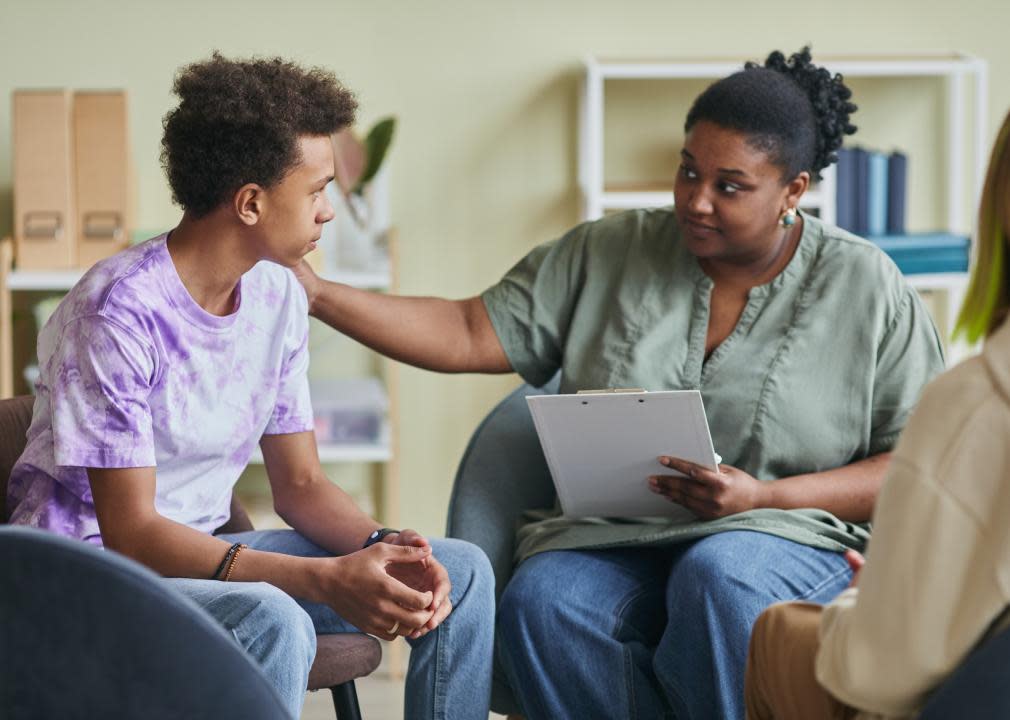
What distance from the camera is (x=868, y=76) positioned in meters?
3.38

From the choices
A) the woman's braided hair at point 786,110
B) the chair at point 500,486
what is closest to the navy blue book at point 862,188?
the woman's braided hair at point 786,110

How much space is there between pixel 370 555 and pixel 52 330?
489 mm

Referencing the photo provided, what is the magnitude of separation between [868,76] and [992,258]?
240cm

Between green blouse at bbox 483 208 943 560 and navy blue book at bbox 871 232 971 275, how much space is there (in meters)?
1.16

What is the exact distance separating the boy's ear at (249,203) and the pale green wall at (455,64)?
1673 mm

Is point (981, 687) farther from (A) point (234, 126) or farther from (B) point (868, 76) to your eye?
(B) point (868, 76)

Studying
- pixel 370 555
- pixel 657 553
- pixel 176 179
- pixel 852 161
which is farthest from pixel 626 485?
pixel 852 161

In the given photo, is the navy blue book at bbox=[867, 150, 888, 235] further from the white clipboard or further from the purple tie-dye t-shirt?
the purple tie-dye t-shirt

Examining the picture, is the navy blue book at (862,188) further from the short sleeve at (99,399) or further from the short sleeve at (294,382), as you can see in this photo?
the short sleeve at (99,399)

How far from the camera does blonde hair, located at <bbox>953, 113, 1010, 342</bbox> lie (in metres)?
1.10

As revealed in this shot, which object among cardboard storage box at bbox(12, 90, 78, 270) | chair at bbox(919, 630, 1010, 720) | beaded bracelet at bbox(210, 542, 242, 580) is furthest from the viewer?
cardboard storage box at bbox(12, 90, 78, 270)

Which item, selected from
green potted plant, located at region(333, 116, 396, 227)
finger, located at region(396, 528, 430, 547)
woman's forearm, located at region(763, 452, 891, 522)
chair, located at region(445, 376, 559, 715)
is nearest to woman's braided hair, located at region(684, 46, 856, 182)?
woman's forearm, located at region(763, 452, 891, 522)

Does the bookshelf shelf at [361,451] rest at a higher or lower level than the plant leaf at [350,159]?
lower

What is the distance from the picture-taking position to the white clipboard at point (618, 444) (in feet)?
5.80
